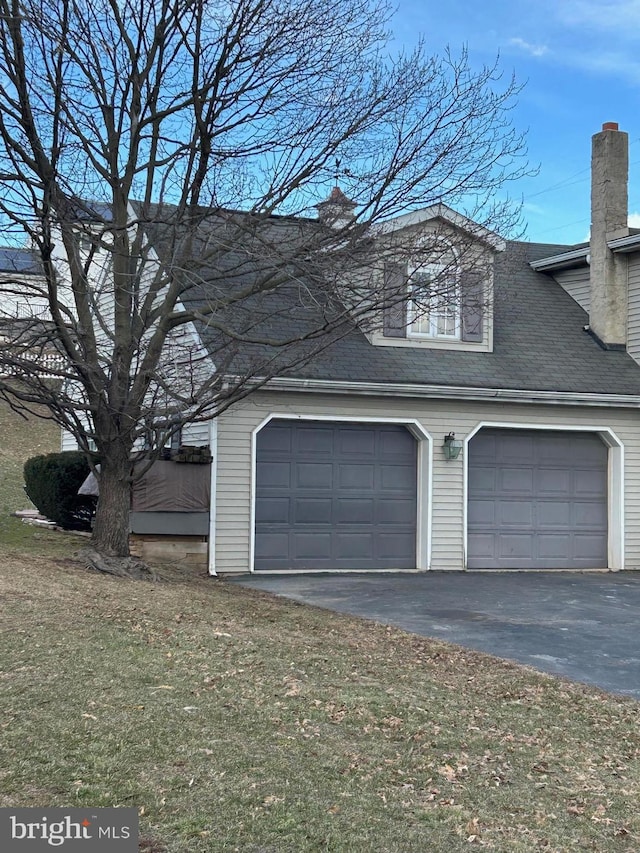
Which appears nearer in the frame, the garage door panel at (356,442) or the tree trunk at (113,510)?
the tree trunk at (113,510)

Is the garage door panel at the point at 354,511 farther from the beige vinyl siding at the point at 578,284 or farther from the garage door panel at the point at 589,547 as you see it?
the beige vinyl siding at the point at 578,284

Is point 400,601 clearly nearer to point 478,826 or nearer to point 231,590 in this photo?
point 231,590

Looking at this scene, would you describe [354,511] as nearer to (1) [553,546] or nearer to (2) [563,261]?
(1) [553,546]

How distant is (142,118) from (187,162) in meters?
0.73

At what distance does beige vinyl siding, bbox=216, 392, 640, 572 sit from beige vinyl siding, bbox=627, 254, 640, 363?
1.36 meters

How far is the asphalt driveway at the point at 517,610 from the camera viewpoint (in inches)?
328

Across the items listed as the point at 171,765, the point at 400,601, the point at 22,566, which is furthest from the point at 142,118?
the point at 171,765

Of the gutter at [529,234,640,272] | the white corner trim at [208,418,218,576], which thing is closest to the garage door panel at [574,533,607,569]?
the gutter at [529,234,640,272]

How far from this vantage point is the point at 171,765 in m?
4.81

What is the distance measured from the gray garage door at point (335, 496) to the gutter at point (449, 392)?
64 cm

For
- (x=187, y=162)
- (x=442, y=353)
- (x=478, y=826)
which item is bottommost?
(x=478, y=826)

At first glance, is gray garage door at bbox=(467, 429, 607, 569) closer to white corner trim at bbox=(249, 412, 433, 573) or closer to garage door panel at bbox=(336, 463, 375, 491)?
white corner trim at bbox=(249, 412, 433, 573)

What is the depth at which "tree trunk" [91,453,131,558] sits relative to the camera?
→ 38.6 ft

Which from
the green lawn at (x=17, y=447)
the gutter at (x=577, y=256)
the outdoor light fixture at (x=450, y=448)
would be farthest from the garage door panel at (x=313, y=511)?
the green lawn at (x=17, y=447)
